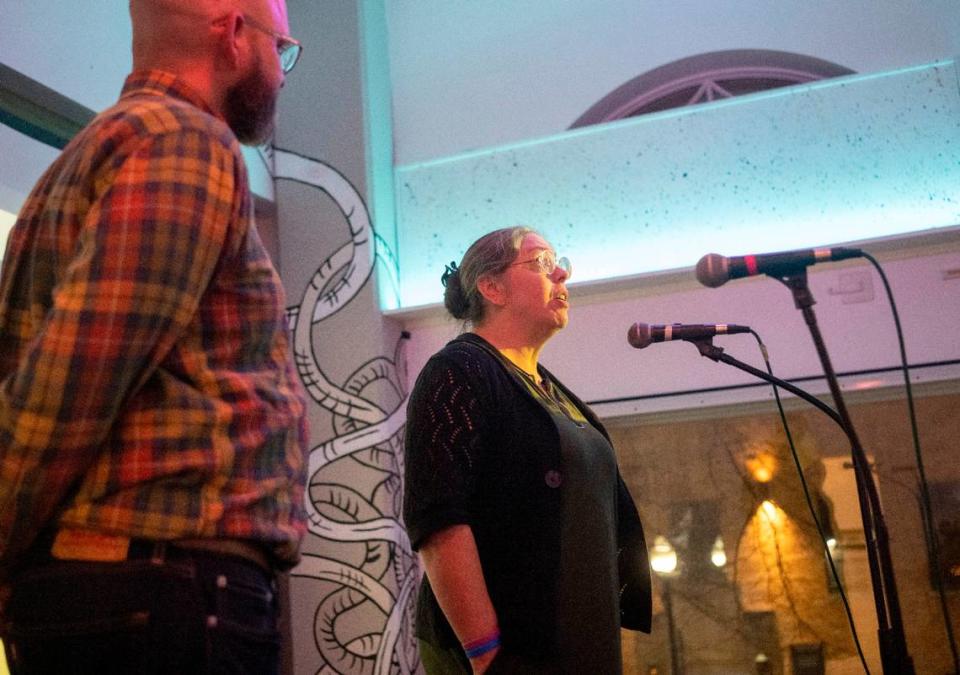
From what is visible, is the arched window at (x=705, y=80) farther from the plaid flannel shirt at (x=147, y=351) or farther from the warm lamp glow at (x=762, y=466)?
the plaid flannel shirt at (x=147, y=351)

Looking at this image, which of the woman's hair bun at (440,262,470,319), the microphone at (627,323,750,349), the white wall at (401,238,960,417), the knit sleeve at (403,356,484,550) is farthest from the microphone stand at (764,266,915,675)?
the white wall at (401,238,960,417)

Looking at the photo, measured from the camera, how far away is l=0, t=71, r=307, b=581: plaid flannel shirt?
2.94ft

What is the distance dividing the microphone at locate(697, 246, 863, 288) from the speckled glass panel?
235 cm

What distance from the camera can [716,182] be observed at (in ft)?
13.6

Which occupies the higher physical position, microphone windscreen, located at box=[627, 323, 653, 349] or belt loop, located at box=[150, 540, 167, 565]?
microphone windscreen, located at box=[627, 323, 653, 349]

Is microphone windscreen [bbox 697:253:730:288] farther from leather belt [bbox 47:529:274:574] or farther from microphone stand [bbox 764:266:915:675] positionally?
leather belt [bbox 47:529:274:574]

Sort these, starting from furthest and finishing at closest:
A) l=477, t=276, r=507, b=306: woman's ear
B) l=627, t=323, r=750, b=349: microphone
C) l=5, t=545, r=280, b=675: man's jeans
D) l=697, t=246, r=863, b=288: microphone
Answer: l=477, t=276, r=507, b=306: woman's ear < l=627, t=323, r=750, b=349: microphone < l=697, t=246, r=863, b=288: microphone < l=5, t=545, r=280, b=675: man's jeans

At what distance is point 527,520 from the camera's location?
70.3 inches

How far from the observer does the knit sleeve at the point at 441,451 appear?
1.75m

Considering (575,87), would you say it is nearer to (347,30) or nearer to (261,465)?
(347,30)

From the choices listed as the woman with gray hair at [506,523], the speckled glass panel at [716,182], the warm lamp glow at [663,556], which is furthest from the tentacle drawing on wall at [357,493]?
the woman with gray hair at [506,523]

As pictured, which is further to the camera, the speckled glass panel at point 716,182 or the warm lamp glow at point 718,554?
the speckled glass panel at point 716,182

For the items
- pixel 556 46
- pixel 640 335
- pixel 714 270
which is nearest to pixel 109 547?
pixel 714 270

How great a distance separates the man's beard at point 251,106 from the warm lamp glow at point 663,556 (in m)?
2.98
